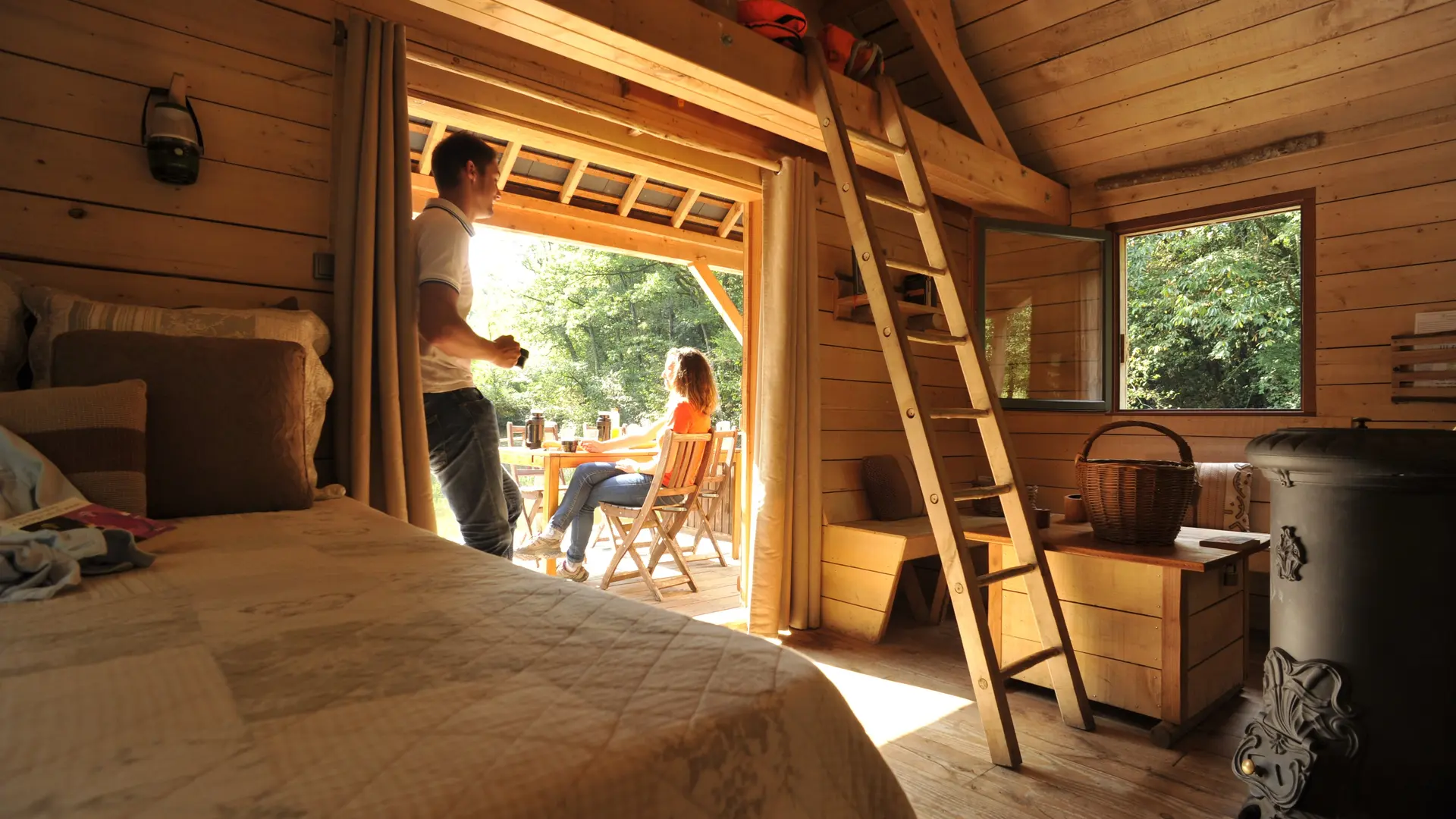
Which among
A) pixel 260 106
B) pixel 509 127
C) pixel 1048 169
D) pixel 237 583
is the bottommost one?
pixel 237 583

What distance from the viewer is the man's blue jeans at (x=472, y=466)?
220cm

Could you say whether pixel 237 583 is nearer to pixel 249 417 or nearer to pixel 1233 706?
pixel 249 417

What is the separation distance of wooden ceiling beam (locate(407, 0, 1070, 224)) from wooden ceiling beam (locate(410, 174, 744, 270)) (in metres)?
1.85

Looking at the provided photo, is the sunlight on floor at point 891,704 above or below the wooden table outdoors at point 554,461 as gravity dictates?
below

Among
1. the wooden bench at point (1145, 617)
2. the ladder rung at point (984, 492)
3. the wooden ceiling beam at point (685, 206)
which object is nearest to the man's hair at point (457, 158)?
the ladder rung at point (984, 492)

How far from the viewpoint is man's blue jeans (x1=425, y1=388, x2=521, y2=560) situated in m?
2.20

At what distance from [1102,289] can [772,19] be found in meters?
2.43

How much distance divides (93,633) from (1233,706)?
307 centimetres

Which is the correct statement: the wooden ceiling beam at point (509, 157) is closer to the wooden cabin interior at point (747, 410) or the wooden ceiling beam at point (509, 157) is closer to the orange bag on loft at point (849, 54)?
the wooden cabin interior at point (747, 410)

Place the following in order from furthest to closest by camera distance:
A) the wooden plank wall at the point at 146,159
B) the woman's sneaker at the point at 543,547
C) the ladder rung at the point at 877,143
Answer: the woman's sneaker at the point at 543,547, the ladder rung at the point at 877,143, the wooden plank wall at the point at 146,159

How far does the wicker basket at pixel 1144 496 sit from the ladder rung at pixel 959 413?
0.38 meters

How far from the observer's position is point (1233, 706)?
8.45 ft

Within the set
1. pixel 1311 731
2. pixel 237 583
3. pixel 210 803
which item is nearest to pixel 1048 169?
pixel 1311 731

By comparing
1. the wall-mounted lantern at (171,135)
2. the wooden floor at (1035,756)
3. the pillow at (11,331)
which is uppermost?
the wall-mounted lantern at (171,135)
